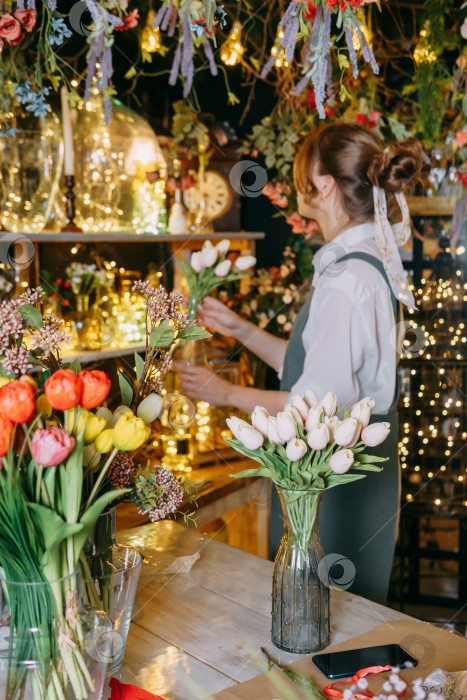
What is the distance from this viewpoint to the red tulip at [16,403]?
0.77m

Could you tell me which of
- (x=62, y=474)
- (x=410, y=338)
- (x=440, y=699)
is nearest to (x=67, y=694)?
(x=62, y=474)

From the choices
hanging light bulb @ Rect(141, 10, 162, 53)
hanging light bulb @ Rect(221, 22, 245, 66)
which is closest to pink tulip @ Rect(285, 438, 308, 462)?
hanging light bulb @ Rect(221, 22, 245, 66)

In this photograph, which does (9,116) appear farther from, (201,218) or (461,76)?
(461,76)

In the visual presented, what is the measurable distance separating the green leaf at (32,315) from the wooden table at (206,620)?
49 cm

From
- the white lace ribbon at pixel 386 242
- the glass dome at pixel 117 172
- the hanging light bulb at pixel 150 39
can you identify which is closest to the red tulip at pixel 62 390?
the white lace ribbon at pixel 386 242

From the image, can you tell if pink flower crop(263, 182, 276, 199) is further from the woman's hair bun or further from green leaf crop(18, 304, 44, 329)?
green leaf crop(18, 304, 44, 329)

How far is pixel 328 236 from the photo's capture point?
6.03 feet

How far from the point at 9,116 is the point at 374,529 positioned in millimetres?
1314

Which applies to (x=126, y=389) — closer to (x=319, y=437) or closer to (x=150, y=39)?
(x=319, y=437)

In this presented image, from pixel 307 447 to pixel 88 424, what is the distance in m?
0.34

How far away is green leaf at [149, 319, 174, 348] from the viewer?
40.3 inches

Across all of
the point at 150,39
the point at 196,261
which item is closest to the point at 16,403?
the point at 196,261

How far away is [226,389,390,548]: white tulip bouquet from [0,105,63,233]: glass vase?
1061 mm

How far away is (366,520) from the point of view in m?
1.81
